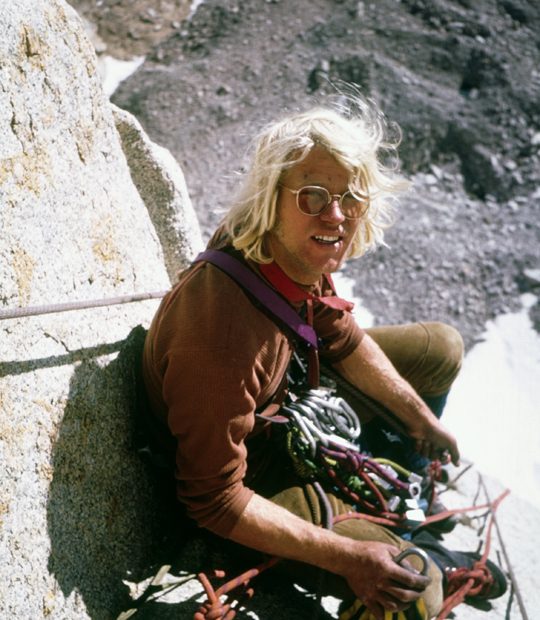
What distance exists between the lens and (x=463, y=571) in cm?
257

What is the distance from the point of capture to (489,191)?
341 inches

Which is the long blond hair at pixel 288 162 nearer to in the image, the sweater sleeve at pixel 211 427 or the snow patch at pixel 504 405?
the sweater sleeve at pixel 211 427

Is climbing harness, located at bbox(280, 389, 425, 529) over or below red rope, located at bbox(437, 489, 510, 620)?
over

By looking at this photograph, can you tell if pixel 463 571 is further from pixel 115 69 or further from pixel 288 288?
pixel 115 69

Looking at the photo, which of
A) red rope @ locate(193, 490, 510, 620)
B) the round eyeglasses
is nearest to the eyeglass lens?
the round eyeglasses

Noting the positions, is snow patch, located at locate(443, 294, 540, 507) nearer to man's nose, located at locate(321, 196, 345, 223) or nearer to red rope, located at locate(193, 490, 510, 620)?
red rope, located at locate(193, 490, 510, 620)

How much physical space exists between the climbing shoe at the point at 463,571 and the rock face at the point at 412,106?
4299 mm

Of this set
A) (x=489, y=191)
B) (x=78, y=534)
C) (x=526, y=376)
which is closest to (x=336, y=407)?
(x=78, y=534)

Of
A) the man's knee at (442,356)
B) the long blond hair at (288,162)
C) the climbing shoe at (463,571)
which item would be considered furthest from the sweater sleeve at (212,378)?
the man's knee at (442,356)

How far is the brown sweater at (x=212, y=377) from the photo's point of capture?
1843mm

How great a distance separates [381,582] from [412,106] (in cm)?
850

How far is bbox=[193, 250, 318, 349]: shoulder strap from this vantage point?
2.05 meters

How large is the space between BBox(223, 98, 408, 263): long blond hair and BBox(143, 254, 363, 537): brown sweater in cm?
28

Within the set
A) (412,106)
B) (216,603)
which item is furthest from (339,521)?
(412,106)
